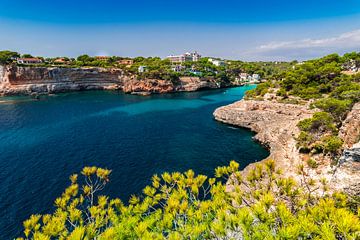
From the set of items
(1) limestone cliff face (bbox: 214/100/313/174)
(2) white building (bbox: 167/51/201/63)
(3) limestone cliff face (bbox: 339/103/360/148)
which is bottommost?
(1) limestone cliff face (bbox: 214/100/313/174)

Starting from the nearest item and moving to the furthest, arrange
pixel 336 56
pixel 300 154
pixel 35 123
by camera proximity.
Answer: pixel 300 154 → pixel 35 123 → pixel 336 56

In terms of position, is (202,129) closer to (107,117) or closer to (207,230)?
(107,117)

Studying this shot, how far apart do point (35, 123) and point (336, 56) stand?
63.4m

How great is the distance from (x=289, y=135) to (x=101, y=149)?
22613 millimetres

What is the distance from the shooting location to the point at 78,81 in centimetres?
7269

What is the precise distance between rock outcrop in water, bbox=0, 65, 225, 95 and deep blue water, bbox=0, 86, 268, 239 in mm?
26263

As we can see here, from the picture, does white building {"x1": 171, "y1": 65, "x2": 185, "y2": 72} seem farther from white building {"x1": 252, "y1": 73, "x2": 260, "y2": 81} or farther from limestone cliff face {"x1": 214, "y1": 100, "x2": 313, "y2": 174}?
limestone cliff face {"x1": 214, "y1": 100, "x2": 313, "y2": 174}

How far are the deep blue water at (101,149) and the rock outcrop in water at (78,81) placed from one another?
2626 centimetres

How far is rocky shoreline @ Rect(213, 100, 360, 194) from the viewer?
9196 mm

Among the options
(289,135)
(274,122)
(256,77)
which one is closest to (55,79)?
(274,122)

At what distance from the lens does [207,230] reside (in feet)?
18.6

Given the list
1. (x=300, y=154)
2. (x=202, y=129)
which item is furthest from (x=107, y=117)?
(x=300, y=154)

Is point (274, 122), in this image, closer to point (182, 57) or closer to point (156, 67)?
point (156, 67)

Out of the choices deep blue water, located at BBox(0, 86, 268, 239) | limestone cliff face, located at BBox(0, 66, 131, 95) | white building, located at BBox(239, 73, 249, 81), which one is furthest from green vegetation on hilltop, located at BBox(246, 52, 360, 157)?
white building, located at BBox(239, 73, 249, 81)
